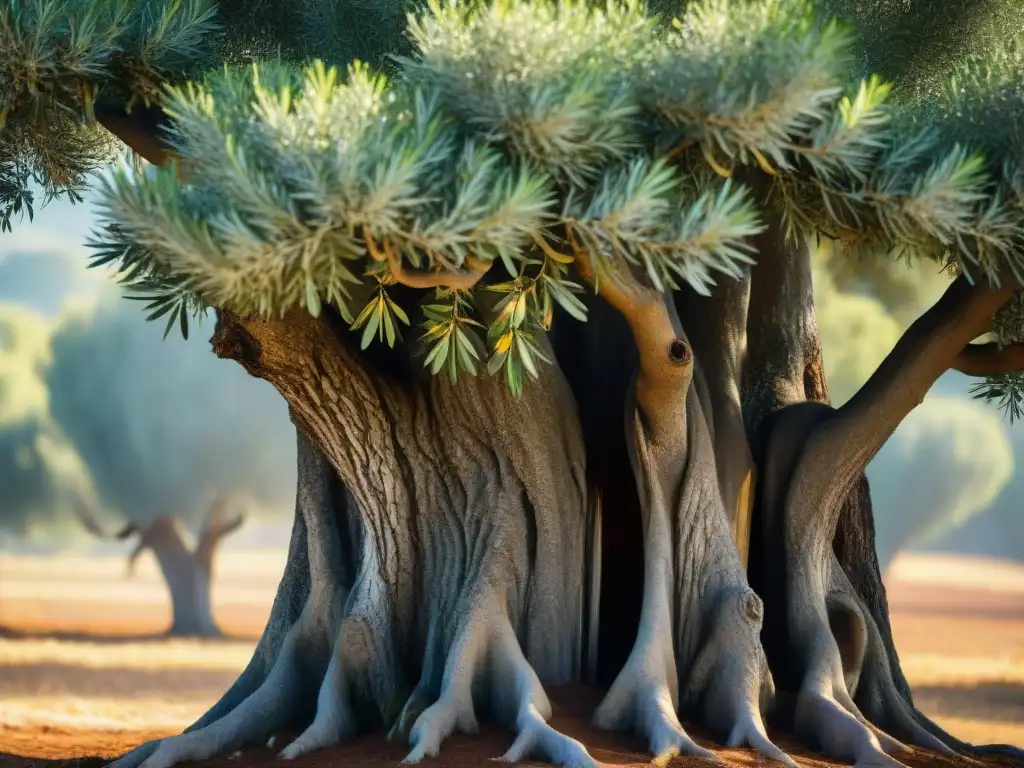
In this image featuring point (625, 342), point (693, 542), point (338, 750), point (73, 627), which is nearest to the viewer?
point (338, 750)

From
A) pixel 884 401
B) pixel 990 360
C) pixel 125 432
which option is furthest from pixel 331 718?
pixel 125 432

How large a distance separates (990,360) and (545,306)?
129 inches

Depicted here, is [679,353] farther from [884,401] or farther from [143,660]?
[143,660]

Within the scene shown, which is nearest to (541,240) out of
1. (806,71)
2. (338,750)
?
(806,71)

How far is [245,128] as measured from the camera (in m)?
4.57

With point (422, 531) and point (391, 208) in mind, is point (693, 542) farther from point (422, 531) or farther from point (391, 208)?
point (391, 208)

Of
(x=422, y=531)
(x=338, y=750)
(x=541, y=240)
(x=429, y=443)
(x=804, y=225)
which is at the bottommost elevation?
(x=338, y=750)

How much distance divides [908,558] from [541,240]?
48.7 ft

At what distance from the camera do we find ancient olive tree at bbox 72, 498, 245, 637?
1800cm

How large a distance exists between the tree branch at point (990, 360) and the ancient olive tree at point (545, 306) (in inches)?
1.2

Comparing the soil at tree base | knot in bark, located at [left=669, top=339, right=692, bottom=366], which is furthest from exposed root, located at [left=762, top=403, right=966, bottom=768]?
knot in bark, located at [left=669, top=339, right=692, bottom=366]

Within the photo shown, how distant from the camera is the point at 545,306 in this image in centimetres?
527

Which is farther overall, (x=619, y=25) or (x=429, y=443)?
(x=429, y=443)

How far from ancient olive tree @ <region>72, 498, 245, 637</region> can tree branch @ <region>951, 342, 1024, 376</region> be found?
1264 cm
